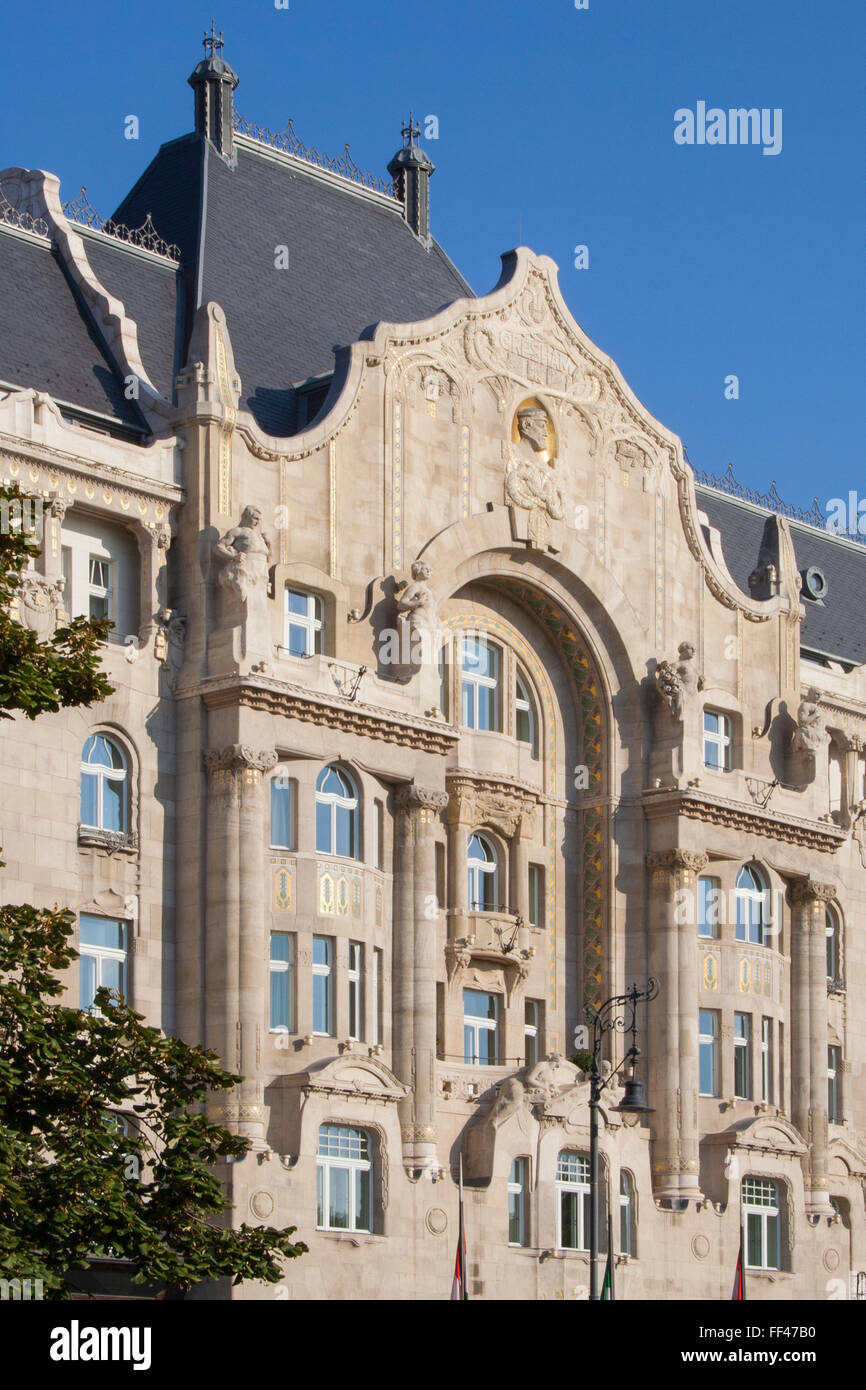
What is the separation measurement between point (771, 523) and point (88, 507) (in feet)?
76.3

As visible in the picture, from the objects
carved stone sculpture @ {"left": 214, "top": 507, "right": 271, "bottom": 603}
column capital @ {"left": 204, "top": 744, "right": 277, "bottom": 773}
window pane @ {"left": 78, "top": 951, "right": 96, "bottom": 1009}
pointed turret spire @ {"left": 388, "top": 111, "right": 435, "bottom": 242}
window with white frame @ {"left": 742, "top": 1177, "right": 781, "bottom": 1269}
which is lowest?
window with white frame @ {"left": 742, "top": 1177, "right": 781, "bottom": 1269}

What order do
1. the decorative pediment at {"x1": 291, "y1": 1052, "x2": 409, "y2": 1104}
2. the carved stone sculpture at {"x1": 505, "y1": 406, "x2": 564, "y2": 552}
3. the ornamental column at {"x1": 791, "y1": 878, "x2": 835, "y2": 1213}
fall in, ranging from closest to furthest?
the decorative pediment at {"x1": 291, "y1": 1052, "x2": 409, "y2": 1104}, the carved stone sculpture at {"x1": 505, "y1": 406, "x2": 564, "y2": 552}, the ornamental column at {"x1": 791, "y1": 878, "x2": 835, "y2": 1213}

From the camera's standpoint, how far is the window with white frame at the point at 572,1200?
199 ft

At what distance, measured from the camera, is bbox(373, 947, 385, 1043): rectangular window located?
58188 mm

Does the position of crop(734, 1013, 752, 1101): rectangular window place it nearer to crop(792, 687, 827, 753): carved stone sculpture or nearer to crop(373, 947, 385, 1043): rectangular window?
crop(792, 687, 827, 753): carved stone sculpture

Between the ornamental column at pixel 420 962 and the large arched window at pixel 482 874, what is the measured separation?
280 cm

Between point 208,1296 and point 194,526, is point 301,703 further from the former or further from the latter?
point 208,1296

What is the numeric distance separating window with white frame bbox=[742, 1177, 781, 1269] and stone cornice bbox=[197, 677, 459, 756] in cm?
1408

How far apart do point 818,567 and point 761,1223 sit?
910 inches

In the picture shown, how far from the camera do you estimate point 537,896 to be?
2564 inches

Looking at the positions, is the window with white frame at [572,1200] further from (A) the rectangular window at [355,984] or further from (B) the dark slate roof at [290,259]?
(B) the dark slate roof at [290,259]

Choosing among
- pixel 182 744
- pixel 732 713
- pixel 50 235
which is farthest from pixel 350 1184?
pixel 50 235

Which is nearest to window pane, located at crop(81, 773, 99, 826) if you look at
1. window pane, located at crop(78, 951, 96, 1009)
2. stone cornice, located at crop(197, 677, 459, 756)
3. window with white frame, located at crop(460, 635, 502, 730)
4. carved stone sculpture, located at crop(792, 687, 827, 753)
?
window pane, located at crop(78, 951, 96, 1009)

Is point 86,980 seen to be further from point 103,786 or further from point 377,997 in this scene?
point 377,997
